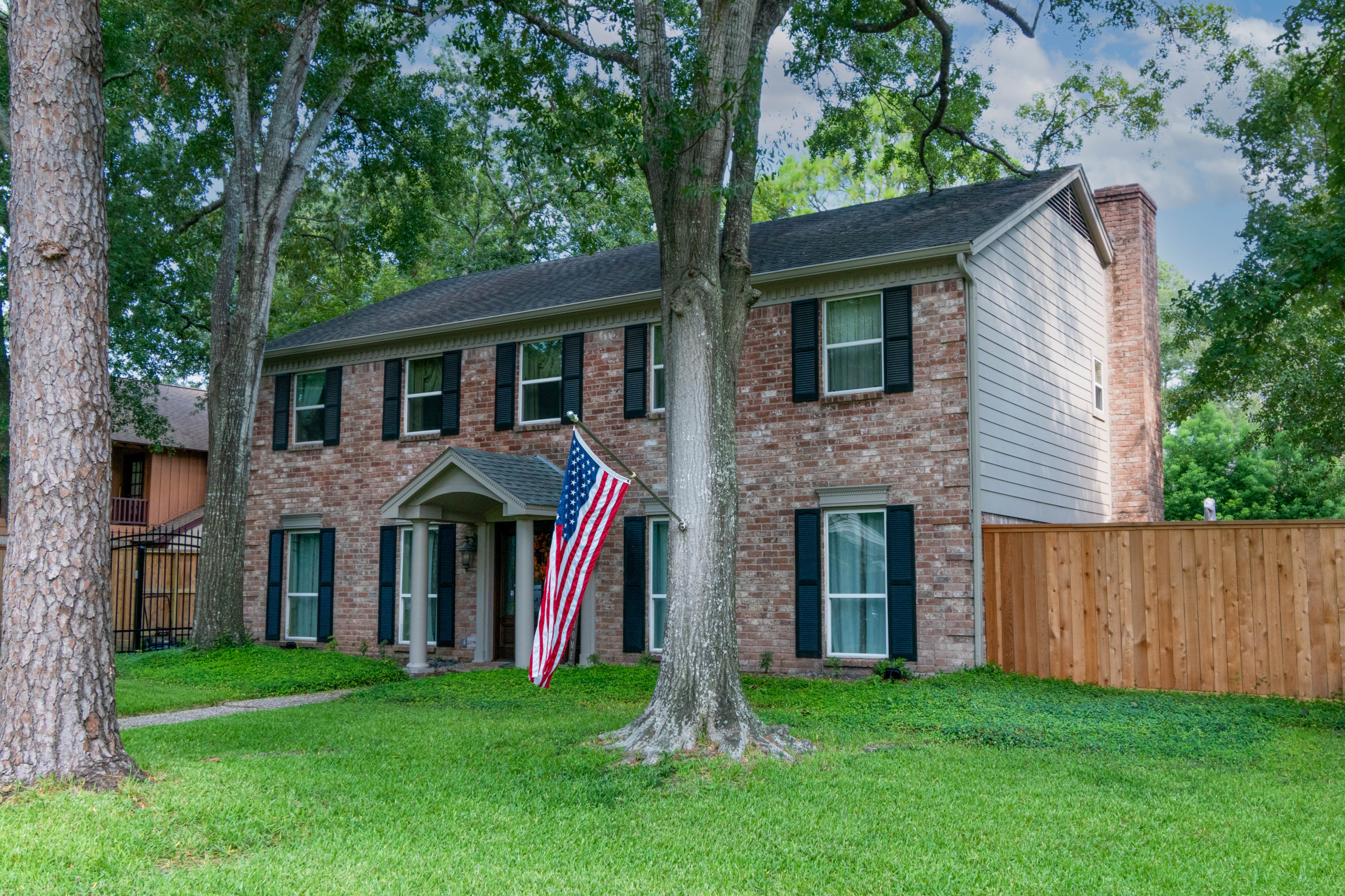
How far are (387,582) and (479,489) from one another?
324 centimetres

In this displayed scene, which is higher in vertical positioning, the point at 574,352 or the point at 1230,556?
the point at 574,352

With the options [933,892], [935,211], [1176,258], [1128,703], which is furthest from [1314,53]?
[1176,258]

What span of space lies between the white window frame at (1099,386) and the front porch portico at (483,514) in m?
8.12

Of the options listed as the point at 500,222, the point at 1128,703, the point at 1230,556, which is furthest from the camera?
the point at 500,222

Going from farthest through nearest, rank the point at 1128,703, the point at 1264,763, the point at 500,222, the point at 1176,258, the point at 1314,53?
1. the point at 1176,258
2. the point at 500,222
3. the point at 1314,53
4. the point at 1128,703
5. the point at 1264,763

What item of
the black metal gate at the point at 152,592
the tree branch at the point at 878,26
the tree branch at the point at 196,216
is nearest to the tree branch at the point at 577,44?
the tree branch at the point at 878,26

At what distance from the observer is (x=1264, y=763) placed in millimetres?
7215

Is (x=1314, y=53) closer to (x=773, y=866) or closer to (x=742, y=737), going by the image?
(x=742, y=737)

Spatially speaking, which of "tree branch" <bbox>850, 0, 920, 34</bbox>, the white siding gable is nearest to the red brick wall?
the white siding gable

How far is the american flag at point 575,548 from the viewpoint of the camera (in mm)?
8062

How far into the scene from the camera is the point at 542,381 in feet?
49.6

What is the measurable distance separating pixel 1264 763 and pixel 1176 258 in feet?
120

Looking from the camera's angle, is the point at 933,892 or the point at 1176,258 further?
the point at 1176,258

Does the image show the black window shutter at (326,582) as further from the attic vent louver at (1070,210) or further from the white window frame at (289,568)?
the attic vent louver at (1070,210)
